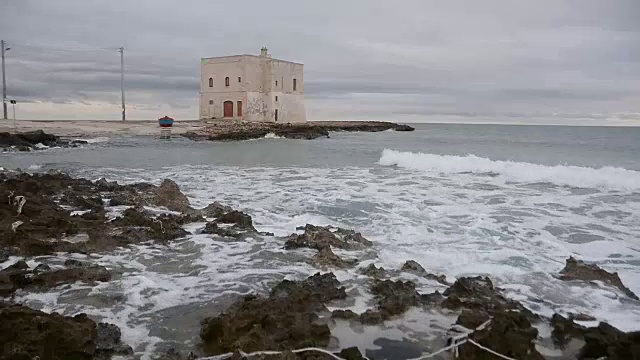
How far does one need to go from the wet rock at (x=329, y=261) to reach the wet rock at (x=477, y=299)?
1.37 metres

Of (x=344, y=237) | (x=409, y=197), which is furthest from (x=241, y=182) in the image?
(x=344, y=237)

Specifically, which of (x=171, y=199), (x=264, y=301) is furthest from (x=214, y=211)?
(x=264, y=301)

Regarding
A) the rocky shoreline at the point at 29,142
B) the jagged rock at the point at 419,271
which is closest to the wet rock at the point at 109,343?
the jagged rock at the point at 419,271

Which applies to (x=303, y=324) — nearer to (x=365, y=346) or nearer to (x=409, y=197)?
(x=365, y=346)

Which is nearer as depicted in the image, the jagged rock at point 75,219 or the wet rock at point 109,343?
the wet rock at point 109,343

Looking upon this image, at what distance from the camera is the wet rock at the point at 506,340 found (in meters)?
3.52

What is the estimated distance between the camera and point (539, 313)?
468 centimetres

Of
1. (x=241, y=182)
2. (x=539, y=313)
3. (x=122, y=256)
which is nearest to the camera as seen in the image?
(x=539, y=313)

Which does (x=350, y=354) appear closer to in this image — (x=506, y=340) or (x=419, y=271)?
(x=506, y=340)

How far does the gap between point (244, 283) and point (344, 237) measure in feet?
6.94

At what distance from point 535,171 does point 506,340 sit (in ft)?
45.5

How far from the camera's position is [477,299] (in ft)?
15.6

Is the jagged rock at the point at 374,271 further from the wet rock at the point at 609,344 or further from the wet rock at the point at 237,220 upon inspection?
the wet rock at the point at 237,220

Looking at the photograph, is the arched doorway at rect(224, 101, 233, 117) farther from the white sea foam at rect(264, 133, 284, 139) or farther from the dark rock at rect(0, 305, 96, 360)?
the dark rock at rect(0, 305, 96, 360)
